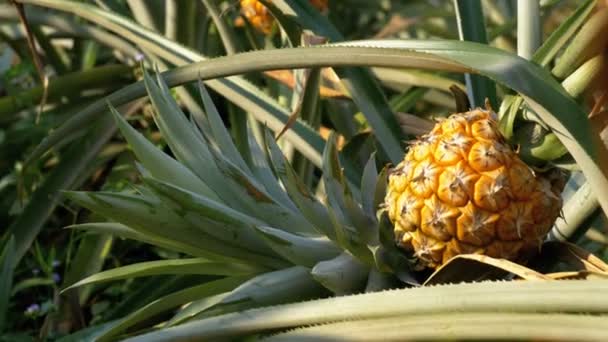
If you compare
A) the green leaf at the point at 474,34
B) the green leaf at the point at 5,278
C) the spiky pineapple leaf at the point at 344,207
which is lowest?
the green leaf at the point at 5,278

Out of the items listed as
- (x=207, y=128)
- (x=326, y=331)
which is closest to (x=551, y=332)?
(x=326, y=331)

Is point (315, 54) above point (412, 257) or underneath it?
above

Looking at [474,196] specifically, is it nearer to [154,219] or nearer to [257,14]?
[154,219]

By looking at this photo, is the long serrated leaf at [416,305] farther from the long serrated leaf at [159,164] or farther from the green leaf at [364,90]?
the green leaf at [364,90]

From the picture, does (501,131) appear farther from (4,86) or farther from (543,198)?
(4,86)

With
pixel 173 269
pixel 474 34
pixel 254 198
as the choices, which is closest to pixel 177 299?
pixel 173 269

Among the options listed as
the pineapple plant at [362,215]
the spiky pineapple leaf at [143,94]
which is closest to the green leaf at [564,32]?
the pineapple plant at [362,215]
